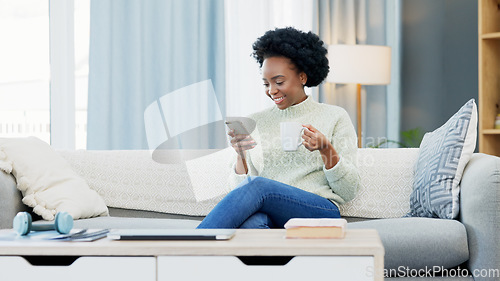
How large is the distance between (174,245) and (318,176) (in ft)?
3.28

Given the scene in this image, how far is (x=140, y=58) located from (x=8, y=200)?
1780mm

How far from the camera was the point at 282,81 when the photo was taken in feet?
7.49

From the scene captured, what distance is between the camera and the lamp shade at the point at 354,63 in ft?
12.1

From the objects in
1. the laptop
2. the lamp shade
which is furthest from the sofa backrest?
the lamp shade

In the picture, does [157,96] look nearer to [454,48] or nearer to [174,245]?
[454,48]

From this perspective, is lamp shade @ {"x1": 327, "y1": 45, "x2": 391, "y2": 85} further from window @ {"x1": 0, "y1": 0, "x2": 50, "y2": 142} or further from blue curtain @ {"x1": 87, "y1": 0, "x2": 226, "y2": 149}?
window @ {"x1": 0, "y1": 0, "x2": 50, "y2": 142}

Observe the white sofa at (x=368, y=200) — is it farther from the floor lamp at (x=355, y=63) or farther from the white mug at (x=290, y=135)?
the floor lamp at (x=355, y=63)

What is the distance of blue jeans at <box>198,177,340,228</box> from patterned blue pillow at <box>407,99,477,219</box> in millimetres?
302

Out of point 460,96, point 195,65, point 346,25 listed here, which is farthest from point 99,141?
point 460,96

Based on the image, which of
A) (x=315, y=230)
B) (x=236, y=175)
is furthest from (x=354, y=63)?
(x=315, y=230)

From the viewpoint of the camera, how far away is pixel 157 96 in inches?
151

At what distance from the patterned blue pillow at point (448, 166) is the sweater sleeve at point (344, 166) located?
228mm

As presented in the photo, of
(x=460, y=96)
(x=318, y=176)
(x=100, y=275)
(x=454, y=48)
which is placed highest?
(x=454, y=48)

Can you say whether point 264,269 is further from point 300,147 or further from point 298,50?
point 298,50
